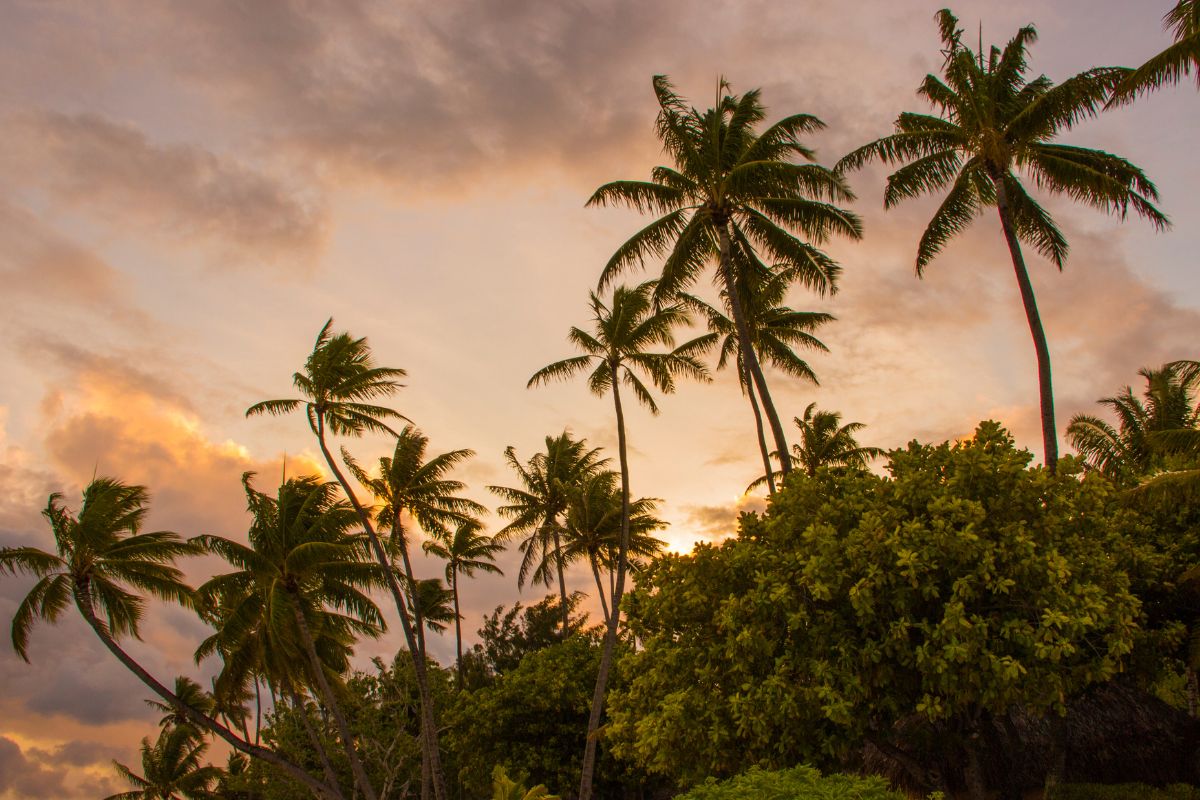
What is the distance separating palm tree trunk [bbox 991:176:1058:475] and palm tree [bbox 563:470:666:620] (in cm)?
2083

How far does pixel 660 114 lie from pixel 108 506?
18.3 meters

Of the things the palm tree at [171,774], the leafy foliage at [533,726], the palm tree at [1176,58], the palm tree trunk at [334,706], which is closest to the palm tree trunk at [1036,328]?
the palm tree at [1176,58]

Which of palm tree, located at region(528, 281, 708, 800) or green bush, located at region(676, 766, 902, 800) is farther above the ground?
palm tree, located at region(528, 281, 708, 800)

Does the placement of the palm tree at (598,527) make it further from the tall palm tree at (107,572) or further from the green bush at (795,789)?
the green bush at (795,789)

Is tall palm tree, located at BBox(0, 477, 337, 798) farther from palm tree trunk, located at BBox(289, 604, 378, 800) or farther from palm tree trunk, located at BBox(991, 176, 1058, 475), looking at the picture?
palm tree trunk, located at BBox(991, 176, 1058, 475)

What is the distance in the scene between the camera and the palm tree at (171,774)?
44.4 meters

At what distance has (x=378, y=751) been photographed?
3284 cm

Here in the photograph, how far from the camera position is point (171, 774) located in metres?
44.8

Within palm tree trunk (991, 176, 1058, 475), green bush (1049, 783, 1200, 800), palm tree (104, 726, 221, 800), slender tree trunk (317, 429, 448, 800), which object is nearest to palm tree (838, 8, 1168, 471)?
palm tree trunk (991, 176, 1058, 475)

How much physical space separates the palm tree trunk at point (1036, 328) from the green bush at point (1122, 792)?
7.08m

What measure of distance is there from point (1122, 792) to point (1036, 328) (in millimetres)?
10129

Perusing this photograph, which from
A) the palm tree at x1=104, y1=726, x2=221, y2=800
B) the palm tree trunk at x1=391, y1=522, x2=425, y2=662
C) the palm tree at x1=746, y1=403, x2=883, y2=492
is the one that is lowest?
the palm tree at x1=104, y1=726, x2=221, y2=800

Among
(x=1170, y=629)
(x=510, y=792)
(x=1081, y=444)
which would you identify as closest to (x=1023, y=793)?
(x=1170, y=629)

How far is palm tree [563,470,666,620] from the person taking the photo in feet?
123
